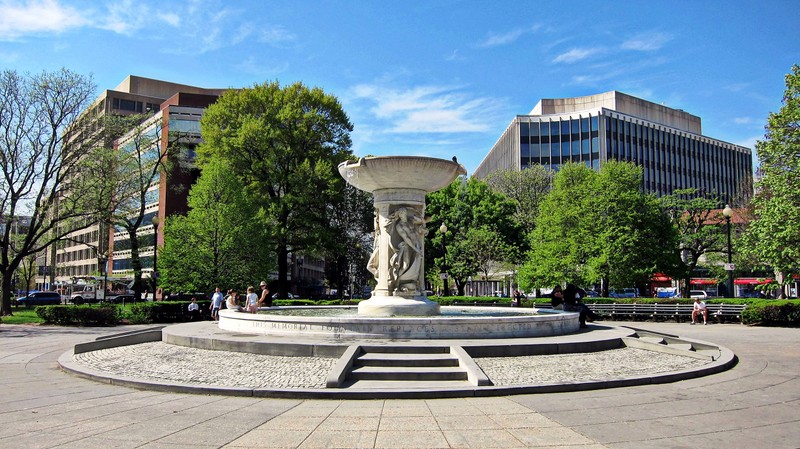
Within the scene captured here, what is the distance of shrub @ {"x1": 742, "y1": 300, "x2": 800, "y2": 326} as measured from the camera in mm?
22234

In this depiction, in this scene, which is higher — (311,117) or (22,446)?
(311,117)

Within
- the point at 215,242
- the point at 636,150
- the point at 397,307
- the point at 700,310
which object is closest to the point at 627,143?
the point at 636,150

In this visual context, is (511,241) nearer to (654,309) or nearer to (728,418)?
(654,309)

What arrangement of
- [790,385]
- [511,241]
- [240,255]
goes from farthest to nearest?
[511,241], [240,255], [790,385]

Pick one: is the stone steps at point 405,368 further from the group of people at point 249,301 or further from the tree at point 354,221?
the tree at point 354,221

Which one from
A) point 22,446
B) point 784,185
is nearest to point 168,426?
point 22,446

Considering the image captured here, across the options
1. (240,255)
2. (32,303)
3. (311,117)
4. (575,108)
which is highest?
(575,108)

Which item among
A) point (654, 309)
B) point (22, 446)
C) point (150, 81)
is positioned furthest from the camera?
point (150, 81)

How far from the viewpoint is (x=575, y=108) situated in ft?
273

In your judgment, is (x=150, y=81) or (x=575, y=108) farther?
(x=150, y=81)

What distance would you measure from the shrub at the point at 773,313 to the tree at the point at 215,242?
2558cm

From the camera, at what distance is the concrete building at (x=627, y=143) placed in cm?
7612

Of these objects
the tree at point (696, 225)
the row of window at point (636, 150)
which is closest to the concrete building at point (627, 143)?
the row of window at point (636, 150)

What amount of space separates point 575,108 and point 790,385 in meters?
78.6
